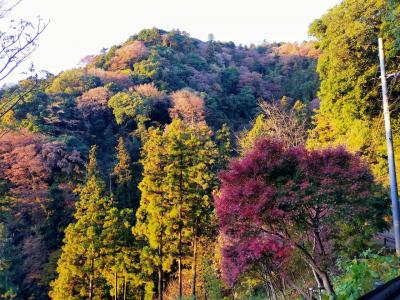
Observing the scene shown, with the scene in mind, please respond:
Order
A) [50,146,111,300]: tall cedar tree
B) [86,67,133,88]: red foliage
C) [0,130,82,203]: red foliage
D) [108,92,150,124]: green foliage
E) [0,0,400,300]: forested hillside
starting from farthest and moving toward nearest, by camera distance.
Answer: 1. [86,67,133,88]: red foliage
2. [108,92,150,124]: green foliage
3. [0,130,82,203]: red foliage
4. [50,146,111,300]: tall cedar tree
5. [0,0,400,300]: forested hillside

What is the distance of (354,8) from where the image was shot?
1458cm

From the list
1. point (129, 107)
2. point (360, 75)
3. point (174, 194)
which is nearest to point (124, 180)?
point (129, 107)

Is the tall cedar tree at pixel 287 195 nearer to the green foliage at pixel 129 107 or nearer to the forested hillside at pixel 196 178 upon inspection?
the forested hillside at pixel 196 178

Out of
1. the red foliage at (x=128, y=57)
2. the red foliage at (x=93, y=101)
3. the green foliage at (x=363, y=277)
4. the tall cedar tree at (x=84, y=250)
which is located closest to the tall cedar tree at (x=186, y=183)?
the tall cedar tree at (x=84, y=250)

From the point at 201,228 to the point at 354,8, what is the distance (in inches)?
444

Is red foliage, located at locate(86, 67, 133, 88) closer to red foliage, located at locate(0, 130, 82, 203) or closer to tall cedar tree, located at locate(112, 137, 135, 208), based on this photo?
tall cedar tree, located at locate(112, 137, 135, 208)

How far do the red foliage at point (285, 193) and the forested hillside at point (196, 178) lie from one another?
0.08 ft

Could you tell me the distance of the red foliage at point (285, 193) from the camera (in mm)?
6234

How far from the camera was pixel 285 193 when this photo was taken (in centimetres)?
621

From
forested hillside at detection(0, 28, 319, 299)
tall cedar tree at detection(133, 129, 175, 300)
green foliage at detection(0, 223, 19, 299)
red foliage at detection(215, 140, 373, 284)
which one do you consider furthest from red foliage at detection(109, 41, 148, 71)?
red foliage at detection(215, 140, 373, 284)

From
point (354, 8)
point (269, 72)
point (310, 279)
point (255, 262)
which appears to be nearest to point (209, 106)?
point (269, 72)

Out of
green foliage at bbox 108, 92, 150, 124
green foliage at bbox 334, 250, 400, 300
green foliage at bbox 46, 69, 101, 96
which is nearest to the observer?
green foliage at bbox 334, 250, 400, 300

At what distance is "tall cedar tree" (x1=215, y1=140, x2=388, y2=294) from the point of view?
6.23 m

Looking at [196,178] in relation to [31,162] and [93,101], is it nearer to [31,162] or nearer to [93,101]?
[31,162]
